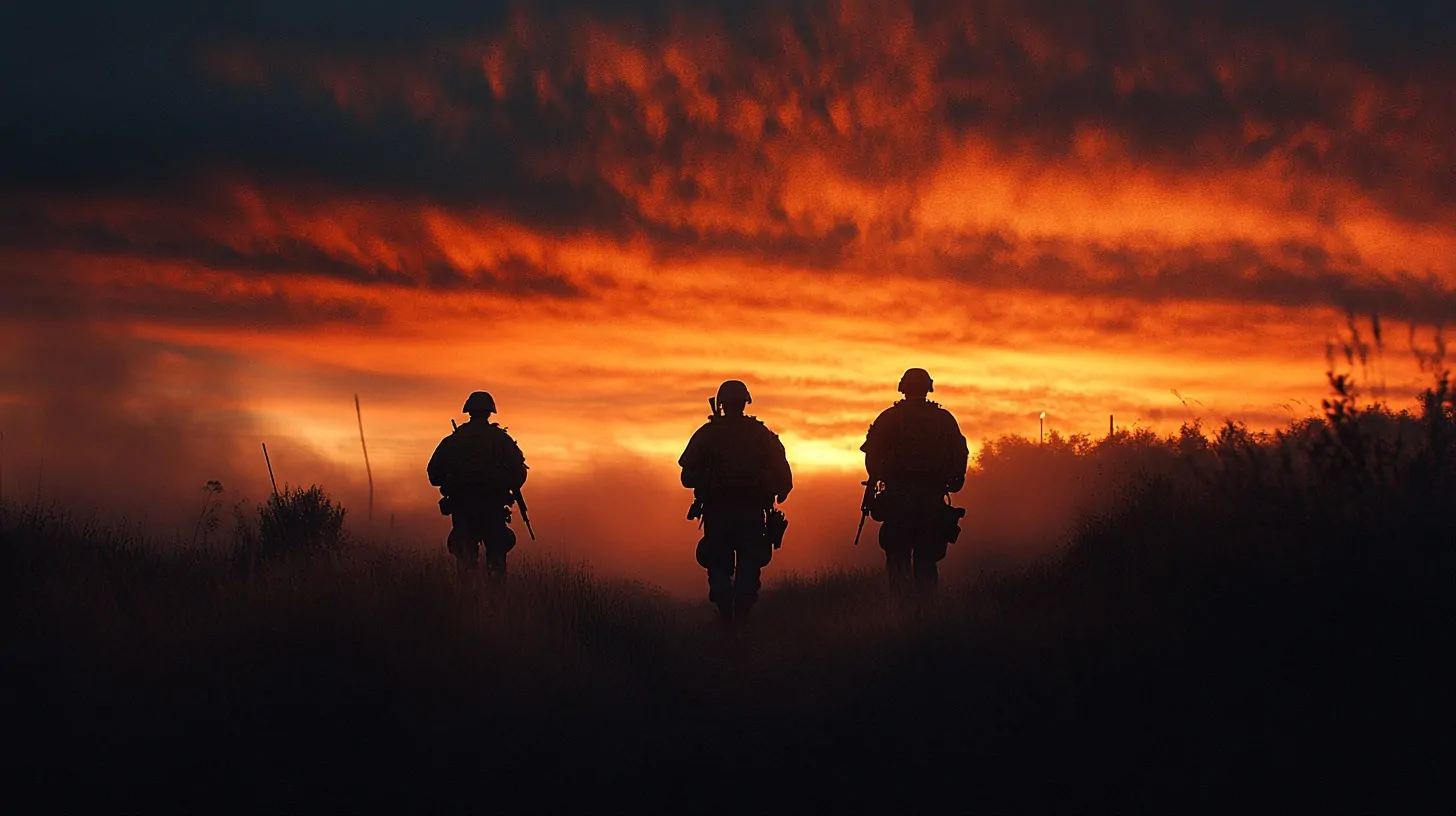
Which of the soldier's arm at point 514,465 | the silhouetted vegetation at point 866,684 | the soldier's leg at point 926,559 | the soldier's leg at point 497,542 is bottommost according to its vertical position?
the silhouetted vegetation at point 866,684

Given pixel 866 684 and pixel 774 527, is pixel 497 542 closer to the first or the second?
pixel 774 527

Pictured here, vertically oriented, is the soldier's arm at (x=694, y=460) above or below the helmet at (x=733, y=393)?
below

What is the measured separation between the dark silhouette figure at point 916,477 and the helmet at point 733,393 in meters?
1.64

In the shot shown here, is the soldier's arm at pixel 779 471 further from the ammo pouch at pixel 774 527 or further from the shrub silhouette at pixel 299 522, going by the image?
A: the shrub silhouette at pixel 299 522

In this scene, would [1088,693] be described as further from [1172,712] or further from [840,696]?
[840,696]

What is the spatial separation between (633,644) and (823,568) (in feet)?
21.3

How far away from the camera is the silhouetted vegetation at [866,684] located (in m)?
5.94

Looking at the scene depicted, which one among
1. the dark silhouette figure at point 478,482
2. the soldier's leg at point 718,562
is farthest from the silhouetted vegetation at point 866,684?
the dark silhouette figure at point 478,482

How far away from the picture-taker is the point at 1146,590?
322 inches

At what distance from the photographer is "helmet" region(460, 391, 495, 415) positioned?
15.3 meters

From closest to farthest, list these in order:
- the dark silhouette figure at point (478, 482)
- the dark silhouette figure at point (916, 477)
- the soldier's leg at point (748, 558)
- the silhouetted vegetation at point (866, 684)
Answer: the silhouetted vegetation at point (866, 684)
the soldier's leg at point (748, 558)
the dark silhouette figure at point (916, 477)
the dark silhouette figure at point (478, 482)

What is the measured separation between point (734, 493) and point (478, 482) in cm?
385

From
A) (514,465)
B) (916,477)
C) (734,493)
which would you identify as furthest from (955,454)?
(514,465)

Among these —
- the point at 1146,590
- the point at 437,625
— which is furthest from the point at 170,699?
the point at 1146,590
